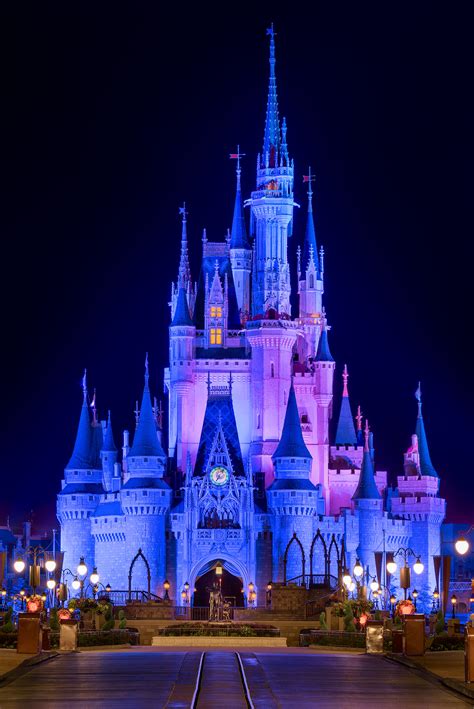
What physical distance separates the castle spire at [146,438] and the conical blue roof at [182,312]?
303 inches

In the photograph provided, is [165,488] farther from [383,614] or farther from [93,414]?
[383,614]

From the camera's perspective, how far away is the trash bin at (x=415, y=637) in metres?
42.8

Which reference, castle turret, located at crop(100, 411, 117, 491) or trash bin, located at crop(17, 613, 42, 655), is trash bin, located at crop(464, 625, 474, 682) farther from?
castle turret, located at crop(100, 411, 117, 491)

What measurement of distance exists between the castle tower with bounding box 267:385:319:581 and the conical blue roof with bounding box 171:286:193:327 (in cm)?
1091

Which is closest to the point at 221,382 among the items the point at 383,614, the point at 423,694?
the point at 383,614

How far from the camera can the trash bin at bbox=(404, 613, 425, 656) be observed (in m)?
42.8

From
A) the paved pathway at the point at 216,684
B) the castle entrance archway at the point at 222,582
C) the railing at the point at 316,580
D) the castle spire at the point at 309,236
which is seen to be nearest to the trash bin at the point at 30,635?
the paved pathway at the point at 216,684

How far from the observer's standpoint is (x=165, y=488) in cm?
10806

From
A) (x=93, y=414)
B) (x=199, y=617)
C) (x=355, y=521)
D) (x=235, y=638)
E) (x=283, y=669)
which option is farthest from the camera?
(x=93, y=414)

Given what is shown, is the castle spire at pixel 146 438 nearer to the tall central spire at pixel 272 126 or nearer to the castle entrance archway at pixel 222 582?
the castle entrance archway at pixel 222 582

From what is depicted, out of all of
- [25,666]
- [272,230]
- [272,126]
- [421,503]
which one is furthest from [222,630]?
[272,126]

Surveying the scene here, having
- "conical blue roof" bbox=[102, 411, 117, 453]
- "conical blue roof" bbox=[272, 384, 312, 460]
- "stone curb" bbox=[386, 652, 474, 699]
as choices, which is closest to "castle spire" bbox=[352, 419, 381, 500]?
"conical blue roof" bbox=[272, 384, 312, 460]

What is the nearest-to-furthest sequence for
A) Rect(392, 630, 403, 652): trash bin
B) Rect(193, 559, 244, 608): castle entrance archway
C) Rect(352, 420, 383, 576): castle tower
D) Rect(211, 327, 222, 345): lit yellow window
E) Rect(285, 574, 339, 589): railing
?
Rect(392, 630, 403, 652): trash bin < Rect(285, 574, 339, 589): railing < Rect(193, 559, 244, 608): castle entrance archway < Rect(352, 420, 383, 576): castle tower < Rect(211, 327, 222, 345): lit yellow window

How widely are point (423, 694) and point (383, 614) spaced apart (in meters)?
31.8
